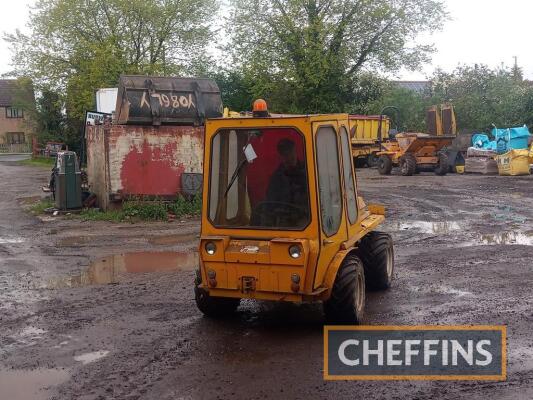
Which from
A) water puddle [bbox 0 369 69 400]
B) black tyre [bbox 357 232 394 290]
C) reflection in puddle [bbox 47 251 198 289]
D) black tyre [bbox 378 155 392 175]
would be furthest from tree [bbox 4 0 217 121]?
water puddle [bbox 0 369 69 400]

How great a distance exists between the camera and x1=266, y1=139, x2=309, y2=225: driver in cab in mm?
5930

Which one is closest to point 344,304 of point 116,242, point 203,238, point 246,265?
point 246,265

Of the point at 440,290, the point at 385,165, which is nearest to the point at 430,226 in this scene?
the point at 440,290

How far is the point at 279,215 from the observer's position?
6.02m

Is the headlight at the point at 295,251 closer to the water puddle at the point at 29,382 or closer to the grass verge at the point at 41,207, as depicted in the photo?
the water puddle at the point at 29,382

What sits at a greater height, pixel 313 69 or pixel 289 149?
pixel 313 69

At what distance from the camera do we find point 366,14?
32.8 metres

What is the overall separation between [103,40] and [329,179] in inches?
1216

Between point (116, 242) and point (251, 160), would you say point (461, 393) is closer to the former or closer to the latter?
point (251, 160)

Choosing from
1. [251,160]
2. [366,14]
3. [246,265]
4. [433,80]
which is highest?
[366,14]

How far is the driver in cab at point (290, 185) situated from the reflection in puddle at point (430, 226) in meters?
7.03

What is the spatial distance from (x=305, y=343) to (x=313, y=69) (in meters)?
27.9

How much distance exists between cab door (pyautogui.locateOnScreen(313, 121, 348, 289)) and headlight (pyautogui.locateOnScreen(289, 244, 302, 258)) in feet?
0.69

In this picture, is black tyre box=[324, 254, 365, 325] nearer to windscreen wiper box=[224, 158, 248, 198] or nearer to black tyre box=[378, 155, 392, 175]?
windscreen wiper box=[224, 158, 248, 198]
